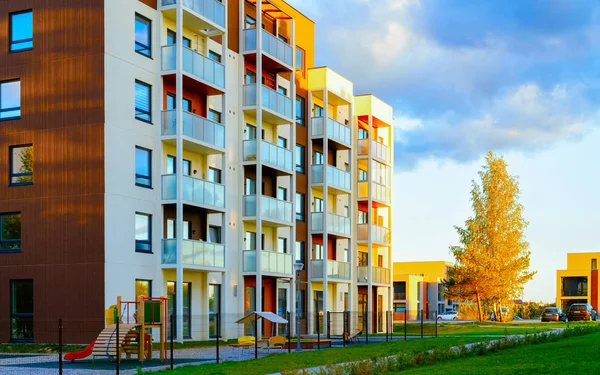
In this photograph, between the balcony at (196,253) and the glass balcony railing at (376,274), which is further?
the glass balcony railing at (376,274)

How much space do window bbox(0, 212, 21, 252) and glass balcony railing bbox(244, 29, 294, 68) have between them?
15080 millimetres

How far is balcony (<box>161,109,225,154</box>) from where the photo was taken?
38688mm

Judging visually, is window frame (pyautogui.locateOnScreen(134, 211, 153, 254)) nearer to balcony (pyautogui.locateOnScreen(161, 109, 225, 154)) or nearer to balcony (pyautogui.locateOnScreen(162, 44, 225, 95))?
balcony (pyautogui.locateOnScreen(161, 109, 225, 154))

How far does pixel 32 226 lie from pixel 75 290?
11.1 ft

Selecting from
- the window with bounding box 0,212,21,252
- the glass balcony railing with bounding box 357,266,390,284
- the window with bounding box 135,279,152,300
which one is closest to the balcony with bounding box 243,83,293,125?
the window with bounding box 135,279,152,300

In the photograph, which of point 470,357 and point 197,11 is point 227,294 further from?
point 470,357

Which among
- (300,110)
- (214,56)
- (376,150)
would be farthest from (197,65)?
(376,150)

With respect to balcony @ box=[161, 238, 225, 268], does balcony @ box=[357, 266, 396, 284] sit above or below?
below

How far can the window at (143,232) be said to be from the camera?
122ft

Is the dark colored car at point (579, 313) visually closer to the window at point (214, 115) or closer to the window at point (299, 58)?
the window at point (299, 58)

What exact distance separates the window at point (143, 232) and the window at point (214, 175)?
219 inches

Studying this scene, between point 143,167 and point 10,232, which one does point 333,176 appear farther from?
point 10,232

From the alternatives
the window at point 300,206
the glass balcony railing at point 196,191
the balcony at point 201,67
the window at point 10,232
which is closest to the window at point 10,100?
the window at point 10,232

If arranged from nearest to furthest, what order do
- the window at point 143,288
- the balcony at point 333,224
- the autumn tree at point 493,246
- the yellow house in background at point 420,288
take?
the window at point 143,288, the balcony at point 333,224, the autumn tree at point 493,246, the yellow house in background at point 420,288
